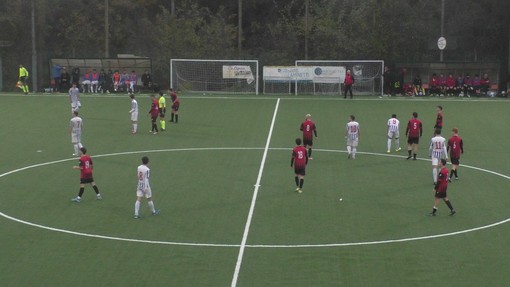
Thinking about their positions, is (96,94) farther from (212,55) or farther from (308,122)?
(308,122)

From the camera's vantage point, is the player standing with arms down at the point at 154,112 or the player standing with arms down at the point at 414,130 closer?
the player standing with arms down at the point at 414,130

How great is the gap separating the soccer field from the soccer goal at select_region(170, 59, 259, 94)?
14.2 meters

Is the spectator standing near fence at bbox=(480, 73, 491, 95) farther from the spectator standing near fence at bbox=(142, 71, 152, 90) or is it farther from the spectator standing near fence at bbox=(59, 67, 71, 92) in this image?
the spectator standing near fence at bbox=(59, 67, 71, 92)

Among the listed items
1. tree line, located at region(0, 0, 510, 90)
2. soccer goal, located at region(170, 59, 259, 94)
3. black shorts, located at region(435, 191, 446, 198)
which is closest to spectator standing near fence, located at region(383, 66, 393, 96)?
tree line, located at region(0, 0, 510, 90)

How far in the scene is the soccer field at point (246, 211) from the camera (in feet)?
65.5

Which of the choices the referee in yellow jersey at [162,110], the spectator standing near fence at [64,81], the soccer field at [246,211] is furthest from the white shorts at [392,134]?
the spectator standing near fence at [64,81]

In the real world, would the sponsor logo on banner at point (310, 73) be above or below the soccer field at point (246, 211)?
above

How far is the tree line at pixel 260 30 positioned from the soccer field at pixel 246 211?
68.9ft

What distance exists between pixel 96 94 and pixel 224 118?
47.6ft

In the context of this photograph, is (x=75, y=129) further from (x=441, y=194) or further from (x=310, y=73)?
(x=310, y=73)

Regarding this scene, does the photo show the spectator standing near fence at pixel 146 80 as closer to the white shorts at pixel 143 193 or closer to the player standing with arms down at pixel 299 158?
the player standing with arms down at pixel 299 158

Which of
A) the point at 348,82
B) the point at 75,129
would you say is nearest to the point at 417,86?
the point at 348,82

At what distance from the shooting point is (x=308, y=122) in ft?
111

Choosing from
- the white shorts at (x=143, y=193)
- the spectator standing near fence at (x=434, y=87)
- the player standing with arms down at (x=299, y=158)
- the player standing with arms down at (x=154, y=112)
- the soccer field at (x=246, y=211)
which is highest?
the spectator standing near fence at (x=434, y=87)
